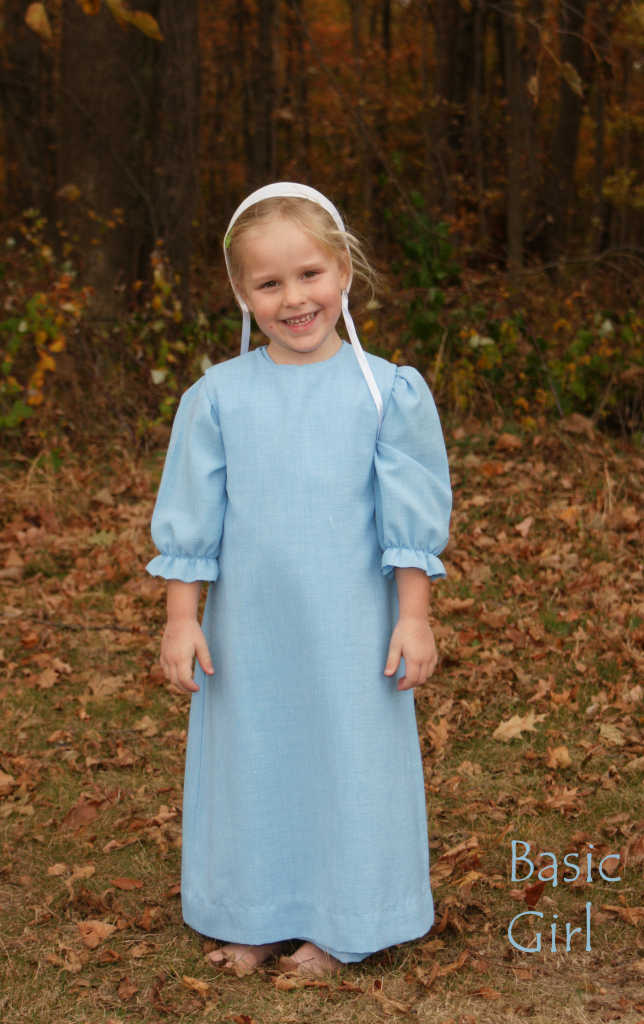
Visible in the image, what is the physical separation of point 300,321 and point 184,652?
31.5 inches

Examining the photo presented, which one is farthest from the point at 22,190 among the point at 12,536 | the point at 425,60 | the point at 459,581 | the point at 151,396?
the point at 459,581

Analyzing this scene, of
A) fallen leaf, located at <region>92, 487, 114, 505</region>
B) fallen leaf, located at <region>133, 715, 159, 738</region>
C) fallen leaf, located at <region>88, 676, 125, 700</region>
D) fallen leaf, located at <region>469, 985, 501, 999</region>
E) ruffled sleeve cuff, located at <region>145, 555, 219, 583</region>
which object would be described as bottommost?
fallen leaf, located at <region>469, 985, 501, 999</region>

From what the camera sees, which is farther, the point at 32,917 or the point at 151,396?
the point at 151,396

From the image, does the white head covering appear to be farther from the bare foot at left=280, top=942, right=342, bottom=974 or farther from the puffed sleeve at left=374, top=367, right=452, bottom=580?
the bare foot at left=280, top=942, right=342, bottom=974

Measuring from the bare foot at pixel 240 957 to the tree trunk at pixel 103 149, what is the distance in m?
6.16

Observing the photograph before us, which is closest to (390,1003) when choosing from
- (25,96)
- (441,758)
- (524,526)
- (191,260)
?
(441,758)

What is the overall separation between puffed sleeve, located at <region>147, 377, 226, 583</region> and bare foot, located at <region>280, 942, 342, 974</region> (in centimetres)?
94

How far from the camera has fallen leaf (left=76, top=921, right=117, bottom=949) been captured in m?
2.66

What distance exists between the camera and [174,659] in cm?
233

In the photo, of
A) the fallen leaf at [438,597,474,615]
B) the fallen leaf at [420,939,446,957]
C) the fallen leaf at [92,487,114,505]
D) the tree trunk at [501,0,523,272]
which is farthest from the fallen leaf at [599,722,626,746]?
the tree trunk at [501,0,523,272]

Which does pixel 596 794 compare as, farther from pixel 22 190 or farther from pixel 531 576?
pixel 22 190

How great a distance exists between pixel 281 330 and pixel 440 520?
22.2 inches

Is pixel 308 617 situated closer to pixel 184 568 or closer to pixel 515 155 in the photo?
pixel 184 568

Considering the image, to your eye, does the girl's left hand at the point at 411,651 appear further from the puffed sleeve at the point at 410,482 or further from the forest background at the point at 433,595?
the forest background at the point at 433,595
